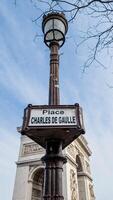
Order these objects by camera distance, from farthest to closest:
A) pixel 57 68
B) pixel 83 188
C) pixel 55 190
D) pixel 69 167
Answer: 1. pixel 83 188
2. pixel 69 167
3. pixel 57 68
4. pixel 55 190

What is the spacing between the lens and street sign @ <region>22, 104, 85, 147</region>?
2904 mm

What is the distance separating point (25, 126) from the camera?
2924mm

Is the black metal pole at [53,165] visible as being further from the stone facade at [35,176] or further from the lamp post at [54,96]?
the stone facade at [35,176]

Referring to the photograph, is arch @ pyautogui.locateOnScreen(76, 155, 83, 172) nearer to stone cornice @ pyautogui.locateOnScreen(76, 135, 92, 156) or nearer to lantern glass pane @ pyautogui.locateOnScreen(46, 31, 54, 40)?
stone cornice @ pyautogui.locateOnScreen(76, 135, 92, 156)

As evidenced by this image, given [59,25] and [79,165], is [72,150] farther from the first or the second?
[59,25]

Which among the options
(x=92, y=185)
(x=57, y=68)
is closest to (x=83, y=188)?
(x=92, y=185)

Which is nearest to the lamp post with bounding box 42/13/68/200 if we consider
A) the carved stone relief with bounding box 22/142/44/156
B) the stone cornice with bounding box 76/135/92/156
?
the carved stone relief with bounding box 22/142/44/156

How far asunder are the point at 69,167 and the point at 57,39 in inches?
479

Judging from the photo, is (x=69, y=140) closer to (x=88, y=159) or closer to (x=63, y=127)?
(x=63, y=127)

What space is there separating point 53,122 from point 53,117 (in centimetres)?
7

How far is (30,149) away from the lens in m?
15.7

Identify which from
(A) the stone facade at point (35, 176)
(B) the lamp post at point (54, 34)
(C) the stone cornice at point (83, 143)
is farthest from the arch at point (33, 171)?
(B) the lamp post at point (54, 34)

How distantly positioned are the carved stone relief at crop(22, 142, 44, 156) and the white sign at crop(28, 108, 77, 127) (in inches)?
487

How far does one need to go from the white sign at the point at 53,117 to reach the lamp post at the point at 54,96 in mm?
244
